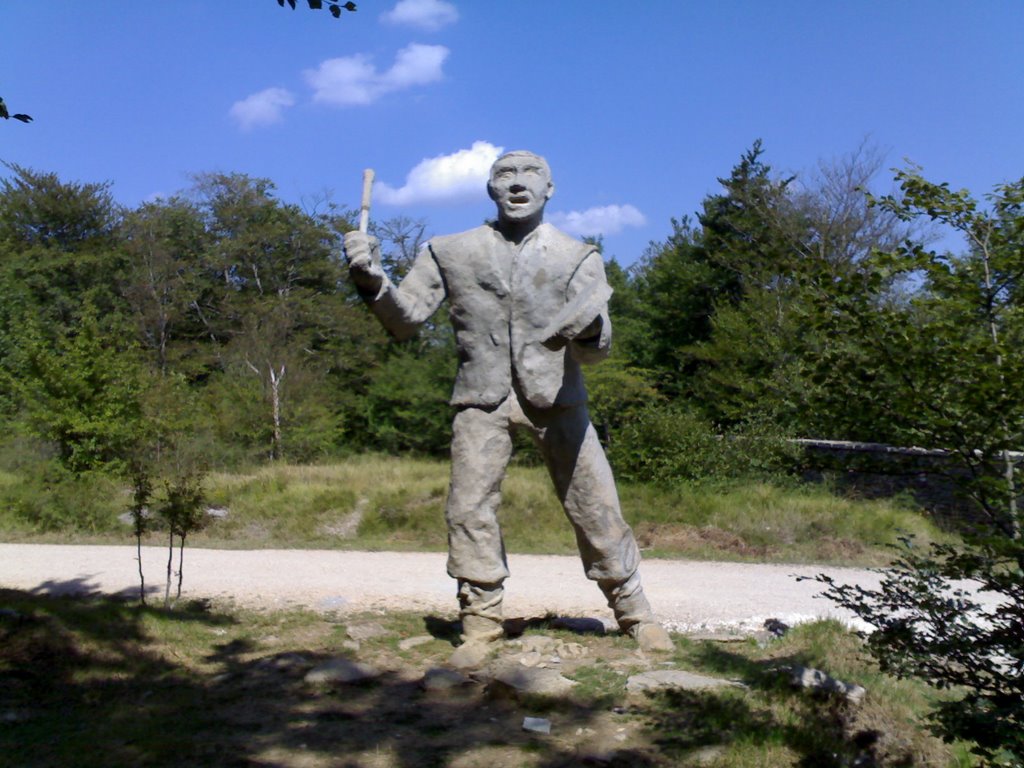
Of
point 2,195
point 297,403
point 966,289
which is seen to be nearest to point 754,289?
point 297,403

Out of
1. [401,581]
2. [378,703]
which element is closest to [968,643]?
[378,703]

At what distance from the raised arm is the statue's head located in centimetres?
51

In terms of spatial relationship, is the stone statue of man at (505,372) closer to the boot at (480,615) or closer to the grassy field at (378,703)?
the boot at (480,615)

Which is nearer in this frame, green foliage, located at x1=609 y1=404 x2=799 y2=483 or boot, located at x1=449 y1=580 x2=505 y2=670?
boot, located at x1=449 y1=580 x2=505 y2=670

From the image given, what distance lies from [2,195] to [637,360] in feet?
68.0

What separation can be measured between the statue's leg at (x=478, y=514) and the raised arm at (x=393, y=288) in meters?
0.61

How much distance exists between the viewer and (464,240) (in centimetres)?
554

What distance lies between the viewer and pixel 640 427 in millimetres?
16219

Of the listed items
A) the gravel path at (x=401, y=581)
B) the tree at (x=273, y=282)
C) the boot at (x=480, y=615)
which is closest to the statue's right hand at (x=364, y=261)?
the boot at (x=480, y=615)

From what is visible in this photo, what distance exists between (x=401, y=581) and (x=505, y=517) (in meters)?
4.49

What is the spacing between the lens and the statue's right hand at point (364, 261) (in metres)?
4.92

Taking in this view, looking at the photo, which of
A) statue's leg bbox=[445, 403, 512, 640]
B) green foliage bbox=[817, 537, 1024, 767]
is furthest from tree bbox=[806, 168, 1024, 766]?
statue's leg bbox=[445, 403, 512, 640]

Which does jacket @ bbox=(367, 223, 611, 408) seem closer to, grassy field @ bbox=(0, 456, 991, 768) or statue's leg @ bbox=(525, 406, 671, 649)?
statue's leg @ bbox=(525, 406, 671, 649)

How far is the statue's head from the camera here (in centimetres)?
546
